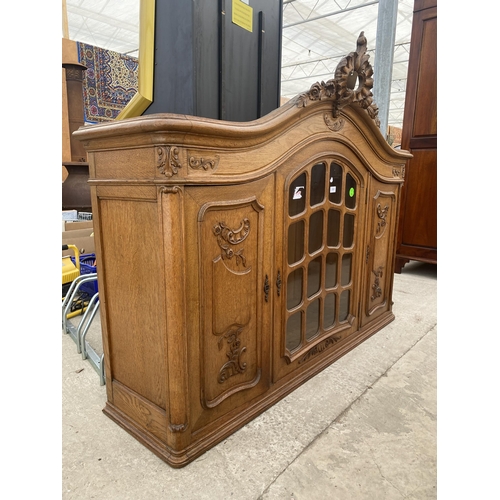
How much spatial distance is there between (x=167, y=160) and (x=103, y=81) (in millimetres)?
5376

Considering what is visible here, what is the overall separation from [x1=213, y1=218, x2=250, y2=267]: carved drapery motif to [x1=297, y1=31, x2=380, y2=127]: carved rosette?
1.93 ft

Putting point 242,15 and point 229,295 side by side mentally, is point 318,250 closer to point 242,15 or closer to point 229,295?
point 229,295

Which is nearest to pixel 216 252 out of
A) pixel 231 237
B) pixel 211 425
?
pixel 231 237

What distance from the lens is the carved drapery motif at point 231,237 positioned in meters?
1.37

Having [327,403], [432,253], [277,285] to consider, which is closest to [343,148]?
[277,285]

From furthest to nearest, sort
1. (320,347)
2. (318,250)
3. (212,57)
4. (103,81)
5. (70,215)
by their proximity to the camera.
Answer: (103,81) < (70,215) < (320,347) < (318,250) < (212,57)

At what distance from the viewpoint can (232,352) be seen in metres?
1.51

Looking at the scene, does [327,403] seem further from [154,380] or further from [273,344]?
[154,380]

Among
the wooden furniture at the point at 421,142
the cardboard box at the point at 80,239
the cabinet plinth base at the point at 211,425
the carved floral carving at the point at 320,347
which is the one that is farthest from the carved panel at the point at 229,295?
the wooden furniture at the point at 421,142

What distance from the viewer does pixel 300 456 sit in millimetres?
1433

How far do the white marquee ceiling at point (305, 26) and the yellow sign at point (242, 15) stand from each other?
20.0 feet

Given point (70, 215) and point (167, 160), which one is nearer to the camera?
point (167, 160)

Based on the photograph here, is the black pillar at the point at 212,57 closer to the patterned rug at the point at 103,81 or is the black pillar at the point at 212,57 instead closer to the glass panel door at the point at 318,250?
the glass panel door at the point at 318,250

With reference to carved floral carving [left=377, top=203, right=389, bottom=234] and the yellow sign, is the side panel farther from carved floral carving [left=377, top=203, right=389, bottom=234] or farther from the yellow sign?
carved floral carving [left=377, top=203, right=389, bottom=234]
